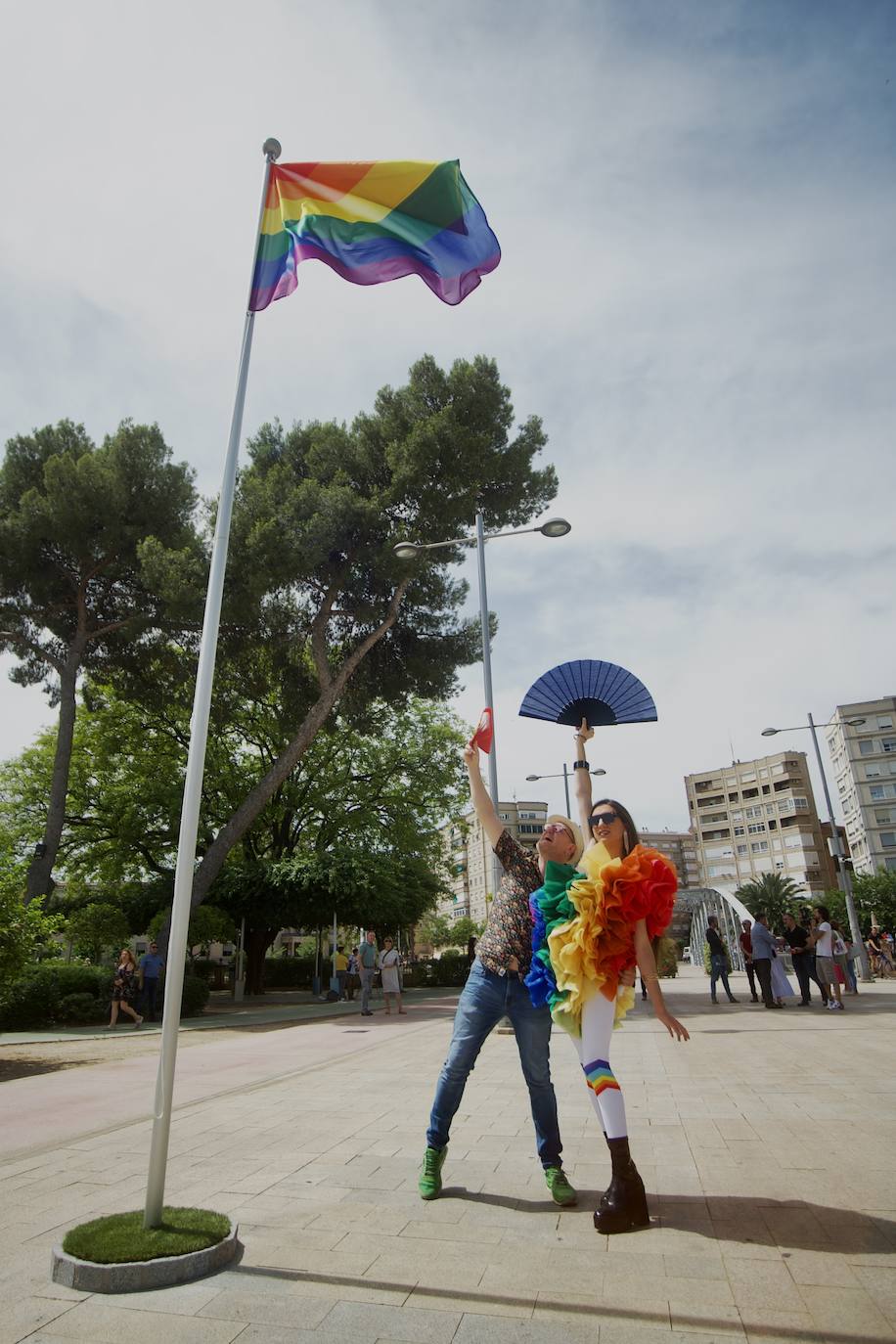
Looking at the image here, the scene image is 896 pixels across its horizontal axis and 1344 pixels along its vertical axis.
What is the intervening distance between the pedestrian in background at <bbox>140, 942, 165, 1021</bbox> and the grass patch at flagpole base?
1391 cm

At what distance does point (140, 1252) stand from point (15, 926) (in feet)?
26.9

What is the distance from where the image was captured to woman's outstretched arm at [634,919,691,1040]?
3.48 m

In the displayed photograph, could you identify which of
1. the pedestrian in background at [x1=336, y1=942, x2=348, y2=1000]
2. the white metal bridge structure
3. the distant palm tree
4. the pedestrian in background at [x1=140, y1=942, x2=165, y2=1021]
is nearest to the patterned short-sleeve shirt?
the pedestrian in background at [x1=140, y1=942, x2=165, y2=1021]

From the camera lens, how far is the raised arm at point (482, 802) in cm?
418

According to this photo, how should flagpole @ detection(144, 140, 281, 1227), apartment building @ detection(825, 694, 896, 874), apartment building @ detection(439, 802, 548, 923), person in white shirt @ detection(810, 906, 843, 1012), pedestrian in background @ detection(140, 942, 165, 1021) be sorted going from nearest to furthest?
flagpole @ detection(144, 140, 281, 1227), person in white shirt @ detection(810, 906, 843, 1012), pedestrian in background @ detection(140, 942, 165, 1021), apartment building @ detection(825, 694, 896, 874), apartment building @ detection(439, 802, 548, 923)

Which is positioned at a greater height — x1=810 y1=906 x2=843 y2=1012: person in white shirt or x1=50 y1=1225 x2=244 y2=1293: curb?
x1=810 y1=906 x2=843 y2=1012: person in white shirt

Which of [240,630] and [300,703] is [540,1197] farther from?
[300,703]

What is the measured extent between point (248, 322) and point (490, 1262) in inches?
197

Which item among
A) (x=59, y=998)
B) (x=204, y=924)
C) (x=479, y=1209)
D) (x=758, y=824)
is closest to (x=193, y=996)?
(x=59, y=998)

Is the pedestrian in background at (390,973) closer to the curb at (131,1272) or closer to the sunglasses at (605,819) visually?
the sunglasses at (605,819)

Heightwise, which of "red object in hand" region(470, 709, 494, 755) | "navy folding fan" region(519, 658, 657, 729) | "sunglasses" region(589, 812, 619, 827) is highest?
"navy folding fan" region(519, 658, 657, 729)

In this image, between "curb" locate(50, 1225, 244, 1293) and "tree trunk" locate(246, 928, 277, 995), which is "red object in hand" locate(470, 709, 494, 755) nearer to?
"curb" locate(50, 1225, 244, 1293)

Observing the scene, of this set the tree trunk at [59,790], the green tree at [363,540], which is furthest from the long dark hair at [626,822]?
the tree trunk at [59,790]

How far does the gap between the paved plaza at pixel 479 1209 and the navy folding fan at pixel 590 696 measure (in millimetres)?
2720
